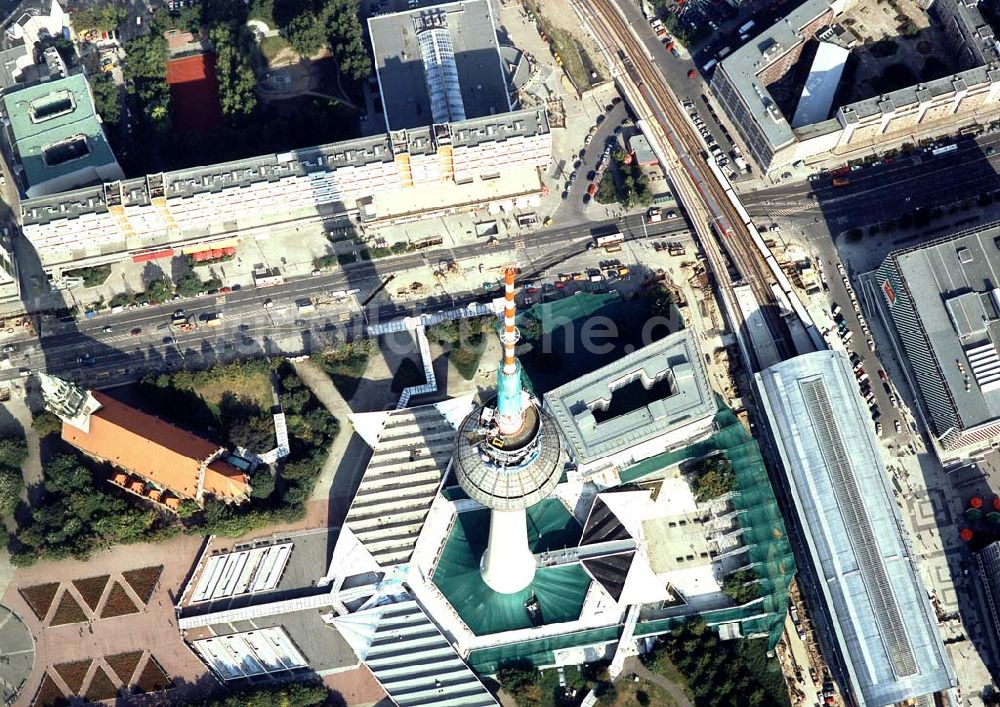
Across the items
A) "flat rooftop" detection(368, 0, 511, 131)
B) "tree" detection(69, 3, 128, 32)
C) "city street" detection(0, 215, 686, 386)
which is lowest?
"city street" detection(0, 215, 686, 386)

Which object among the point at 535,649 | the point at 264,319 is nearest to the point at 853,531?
the point at 535,649

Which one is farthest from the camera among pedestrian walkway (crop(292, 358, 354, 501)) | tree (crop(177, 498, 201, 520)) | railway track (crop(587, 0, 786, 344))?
railway track (crop(587, 0, 786, 344))

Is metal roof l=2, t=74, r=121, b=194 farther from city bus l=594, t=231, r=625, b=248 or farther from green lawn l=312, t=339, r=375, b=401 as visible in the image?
city bus l=594, t=231, r=625, b=248

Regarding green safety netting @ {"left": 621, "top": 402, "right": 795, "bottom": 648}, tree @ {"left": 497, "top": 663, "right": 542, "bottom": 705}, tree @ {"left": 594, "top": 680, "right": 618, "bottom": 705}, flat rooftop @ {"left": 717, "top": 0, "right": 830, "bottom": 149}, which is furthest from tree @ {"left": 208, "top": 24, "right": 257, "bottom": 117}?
tree @ {"left": 594, "top": 680, "right": 618, "bottom": 705}

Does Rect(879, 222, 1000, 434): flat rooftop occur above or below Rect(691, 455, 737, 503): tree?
above

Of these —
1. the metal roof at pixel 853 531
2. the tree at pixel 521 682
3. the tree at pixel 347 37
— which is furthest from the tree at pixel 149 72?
the metal roof at pixel 853 531

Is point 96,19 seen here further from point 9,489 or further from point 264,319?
point 9,489

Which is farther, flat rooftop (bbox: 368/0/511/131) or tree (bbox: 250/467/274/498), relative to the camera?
flat rooftop (bbox: 368/0/511/131)

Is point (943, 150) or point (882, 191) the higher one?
point (943, 150)
